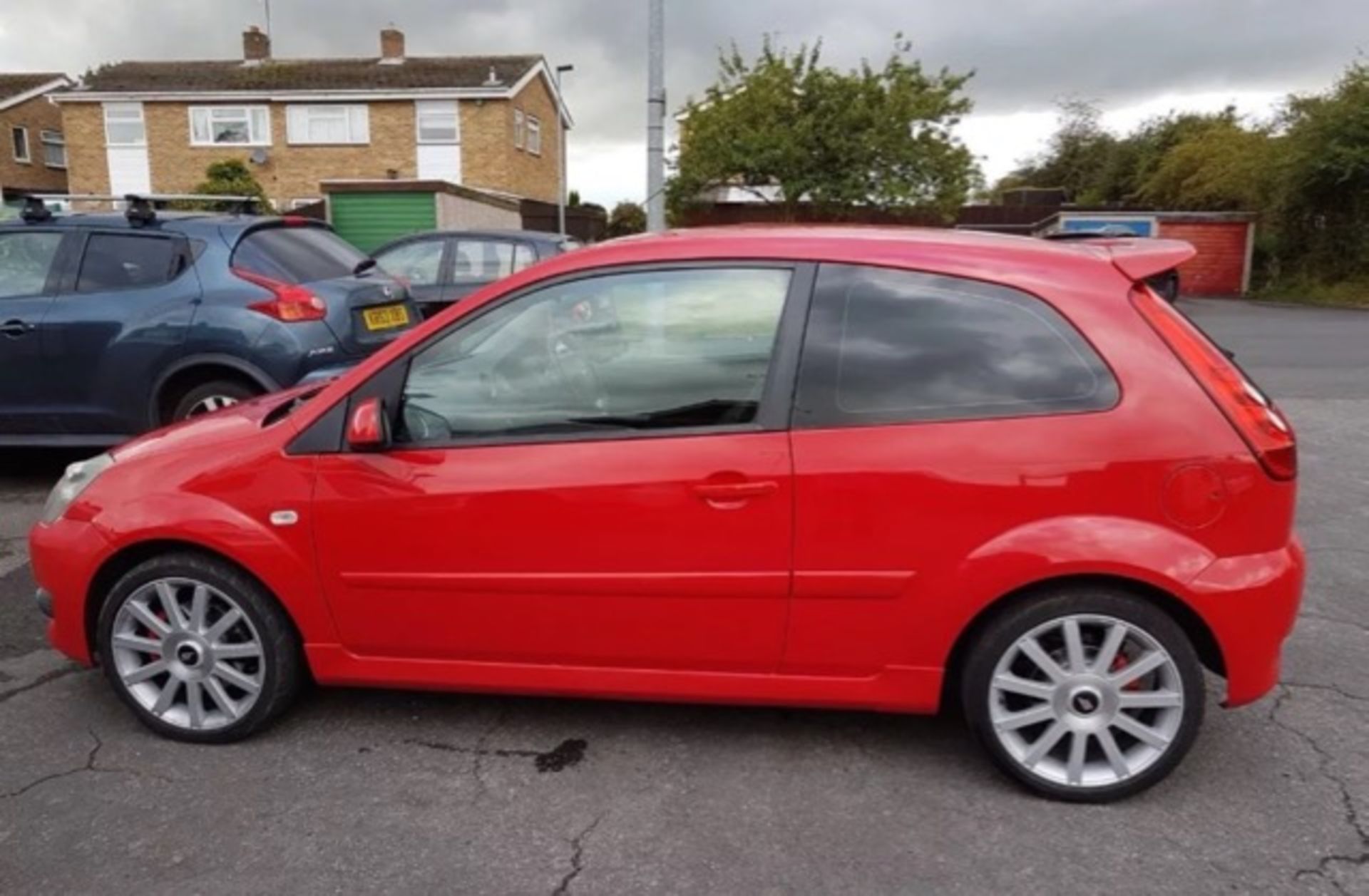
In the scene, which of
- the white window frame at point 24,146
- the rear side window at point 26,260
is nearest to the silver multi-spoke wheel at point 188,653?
the rear side window at point 26,260

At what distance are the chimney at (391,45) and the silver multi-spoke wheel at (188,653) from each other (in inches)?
1304

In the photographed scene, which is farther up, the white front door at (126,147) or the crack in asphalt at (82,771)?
the white front door at (126,147)

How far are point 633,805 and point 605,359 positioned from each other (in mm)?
1296

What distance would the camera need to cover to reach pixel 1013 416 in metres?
2.69

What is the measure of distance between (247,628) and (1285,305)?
25.2 meters

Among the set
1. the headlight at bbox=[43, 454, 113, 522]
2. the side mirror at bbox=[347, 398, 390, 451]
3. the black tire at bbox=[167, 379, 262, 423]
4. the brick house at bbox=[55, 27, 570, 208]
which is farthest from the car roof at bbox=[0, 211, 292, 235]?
the brick house at bbox=[55, 27, 570, 208]

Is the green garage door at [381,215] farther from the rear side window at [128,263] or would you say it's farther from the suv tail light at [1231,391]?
the suv tail light at [1231,391]

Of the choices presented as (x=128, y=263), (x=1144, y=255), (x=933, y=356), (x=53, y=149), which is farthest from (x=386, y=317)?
(x=53, y=149)

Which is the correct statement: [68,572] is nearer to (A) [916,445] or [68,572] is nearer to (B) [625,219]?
(A) [916,445]

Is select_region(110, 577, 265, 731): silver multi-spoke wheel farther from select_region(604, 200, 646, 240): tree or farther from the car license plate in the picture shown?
select_region(604, 200, 646, 240): tree

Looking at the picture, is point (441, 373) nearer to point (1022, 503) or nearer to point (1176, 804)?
point (1022, 503)

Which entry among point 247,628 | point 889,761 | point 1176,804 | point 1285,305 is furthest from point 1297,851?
point 1285,305

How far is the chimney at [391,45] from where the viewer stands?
32.6 metres

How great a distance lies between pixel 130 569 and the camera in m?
3.16
